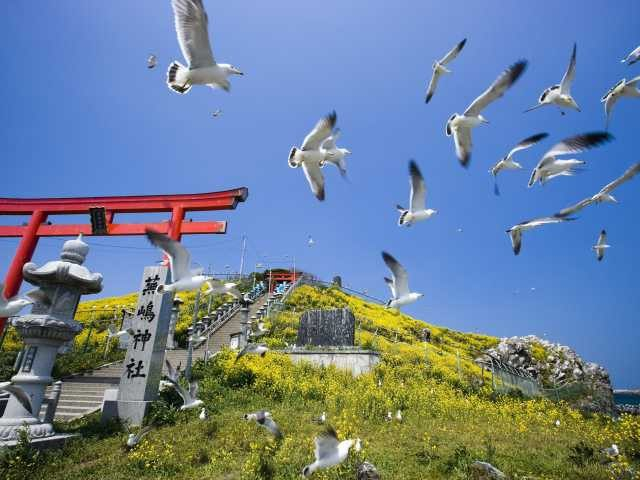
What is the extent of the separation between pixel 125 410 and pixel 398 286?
808cm

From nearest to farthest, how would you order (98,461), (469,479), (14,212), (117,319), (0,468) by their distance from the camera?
(469,479)
(0,468)
(98,461)
(14,212)
(117,319)

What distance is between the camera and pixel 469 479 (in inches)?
216

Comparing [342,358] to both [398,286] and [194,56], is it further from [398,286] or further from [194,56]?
[194,56]

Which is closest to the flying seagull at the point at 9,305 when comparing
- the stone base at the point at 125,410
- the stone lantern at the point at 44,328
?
the stone lantern at the point at 44,328

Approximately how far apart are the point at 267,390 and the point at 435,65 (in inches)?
421

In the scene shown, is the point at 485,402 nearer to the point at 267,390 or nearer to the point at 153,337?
the point at 267,390

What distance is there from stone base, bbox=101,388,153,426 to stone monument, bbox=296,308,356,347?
9155 millimetres

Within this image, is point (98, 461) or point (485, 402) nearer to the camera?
point (98, 461)

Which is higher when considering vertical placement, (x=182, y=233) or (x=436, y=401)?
(x=182, y=233)

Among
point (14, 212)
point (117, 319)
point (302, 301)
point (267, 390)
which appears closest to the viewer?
point (267, 390)

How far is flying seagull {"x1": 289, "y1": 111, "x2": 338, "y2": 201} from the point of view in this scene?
5.80 meters

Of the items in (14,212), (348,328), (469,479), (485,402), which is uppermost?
(14,212)

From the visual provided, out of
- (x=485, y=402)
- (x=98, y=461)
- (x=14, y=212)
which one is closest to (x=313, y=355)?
(x=485, y=402)

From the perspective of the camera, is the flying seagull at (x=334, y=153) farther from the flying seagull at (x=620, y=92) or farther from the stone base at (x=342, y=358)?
the stone base at (x=342, y=358)
